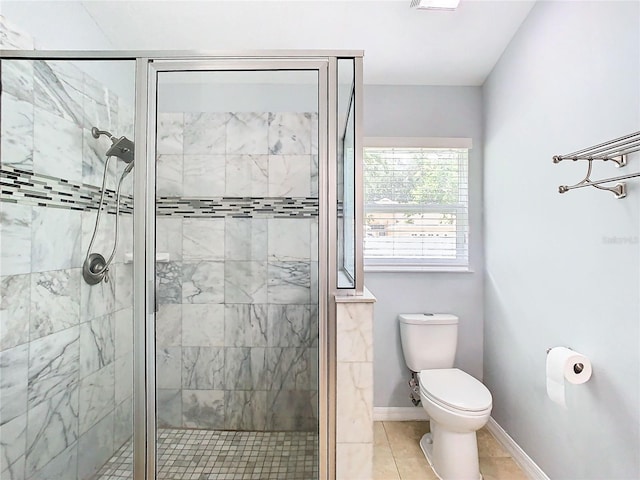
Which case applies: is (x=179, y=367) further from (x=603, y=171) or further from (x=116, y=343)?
(x=603, y=171)

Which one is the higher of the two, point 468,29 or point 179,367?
point 468,29

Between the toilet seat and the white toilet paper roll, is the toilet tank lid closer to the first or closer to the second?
the toilet seat

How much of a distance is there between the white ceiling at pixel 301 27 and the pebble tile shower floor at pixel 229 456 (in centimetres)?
180

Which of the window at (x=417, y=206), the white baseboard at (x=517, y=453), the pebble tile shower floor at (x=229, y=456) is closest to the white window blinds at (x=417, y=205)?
the window at (x=417, y=206)

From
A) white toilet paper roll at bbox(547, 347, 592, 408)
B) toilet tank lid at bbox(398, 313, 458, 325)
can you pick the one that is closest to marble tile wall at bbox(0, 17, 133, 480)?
toilet tank lid at bbox(398, 313, 458, 325)

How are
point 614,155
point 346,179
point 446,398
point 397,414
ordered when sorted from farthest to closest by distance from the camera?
1. point 397,414
2. point 446,398
3. point 346,179
4. point 614,155

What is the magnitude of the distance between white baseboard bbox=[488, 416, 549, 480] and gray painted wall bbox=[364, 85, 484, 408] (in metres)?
0.36

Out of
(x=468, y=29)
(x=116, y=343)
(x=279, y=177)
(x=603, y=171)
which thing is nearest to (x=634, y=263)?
(x=603, y=171)

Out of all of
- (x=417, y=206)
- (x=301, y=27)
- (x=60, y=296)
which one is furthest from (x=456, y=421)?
(x=301, y=27)

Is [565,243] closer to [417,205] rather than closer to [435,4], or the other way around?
[417,205]

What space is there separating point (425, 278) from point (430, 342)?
44 cm

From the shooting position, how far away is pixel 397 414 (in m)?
2.80

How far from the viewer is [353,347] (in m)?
1.62

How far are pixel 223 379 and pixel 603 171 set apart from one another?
177cm
